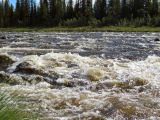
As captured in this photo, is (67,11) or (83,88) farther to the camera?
(67,11)

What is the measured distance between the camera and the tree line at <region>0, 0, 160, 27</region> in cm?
7619

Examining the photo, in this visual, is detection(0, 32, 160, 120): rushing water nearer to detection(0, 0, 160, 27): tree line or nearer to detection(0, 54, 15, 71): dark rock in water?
detection(0, 54, 15, 71): dark rock in water

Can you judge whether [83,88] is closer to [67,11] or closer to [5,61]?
[5,61]

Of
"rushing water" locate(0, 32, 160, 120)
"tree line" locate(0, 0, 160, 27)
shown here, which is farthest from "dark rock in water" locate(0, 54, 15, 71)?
"tree line" locate(0, 0, 160, 27)

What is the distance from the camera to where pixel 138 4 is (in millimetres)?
82125

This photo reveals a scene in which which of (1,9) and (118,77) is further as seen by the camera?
(1,9)

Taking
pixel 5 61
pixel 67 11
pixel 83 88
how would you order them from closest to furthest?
pixel 83 88, pixel 5 61, pixel 67 11

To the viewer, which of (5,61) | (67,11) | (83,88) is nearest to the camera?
(83,88)

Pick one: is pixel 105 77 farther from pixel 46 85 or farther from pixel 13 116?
pixel 13 116

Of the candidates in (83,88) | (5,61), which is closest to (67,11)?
(5,61)

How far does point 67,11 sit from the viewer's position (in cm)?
8719

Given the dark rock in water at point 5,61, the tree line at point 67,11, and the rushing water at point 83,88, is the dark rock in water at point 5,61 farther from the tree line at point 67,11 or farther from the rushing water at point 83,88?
the tree line at point 67,11

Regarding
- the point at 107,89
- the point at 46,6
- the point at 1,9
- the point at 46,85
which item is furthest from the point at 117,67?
the point at 1,9

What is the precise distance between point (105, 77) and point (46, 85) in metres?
2.34
